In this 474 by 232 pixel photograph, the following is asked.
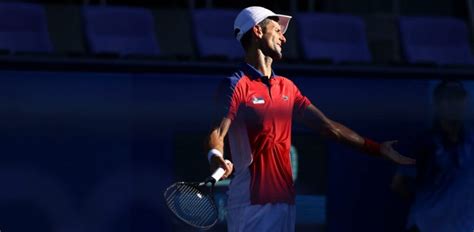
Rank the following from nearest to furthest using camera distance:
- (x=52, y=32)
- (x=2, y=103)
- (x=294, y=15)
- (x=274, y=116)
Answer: (x=274, y=116), (x=2, y=103), (x=294, y=15), (x=52, y=32)

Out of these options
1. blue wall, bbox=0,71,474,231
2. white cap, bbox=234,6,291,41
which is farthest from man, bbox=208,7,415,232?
blue wall, bbox=0,71,474,231

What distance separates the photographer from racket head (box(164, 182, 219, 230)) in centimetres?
580

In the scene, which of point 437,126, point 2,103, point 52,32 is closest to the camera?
point 2,103

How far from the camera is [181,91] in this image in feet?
26.1

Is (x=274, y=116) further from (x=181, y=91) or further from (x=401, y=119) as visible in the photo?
(x=401, y=119)

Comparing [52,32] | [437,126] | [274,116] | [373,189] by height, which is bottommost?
[52,32]

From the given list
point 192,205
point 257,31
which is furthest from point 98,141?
A: point 192,205

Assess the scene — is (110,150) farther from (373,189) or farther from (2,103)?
(373,189)

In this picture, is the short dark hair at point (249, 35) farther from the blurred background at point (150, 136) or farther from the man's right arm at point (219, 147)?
the blurred background at point (150, 136)

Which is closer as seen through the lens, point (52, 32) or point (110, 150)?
point (110, 150)

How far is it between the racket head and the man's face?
787 millimetres

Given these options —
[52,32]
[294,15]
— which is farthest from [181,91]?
[52,32]

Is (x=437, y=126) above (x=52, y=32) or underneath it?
above

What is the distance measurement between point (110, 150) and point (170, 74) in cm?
63
